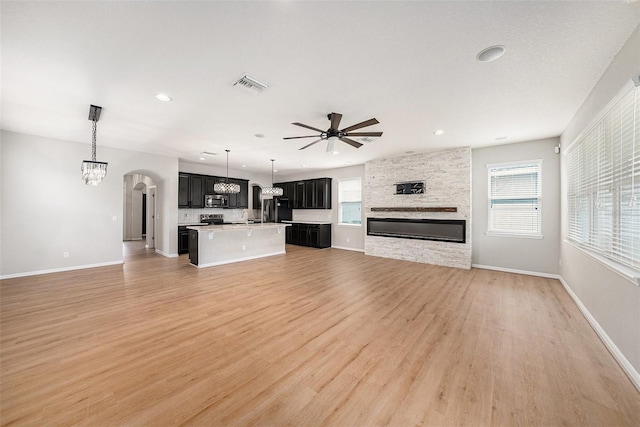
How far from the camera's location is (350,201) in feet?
27.5

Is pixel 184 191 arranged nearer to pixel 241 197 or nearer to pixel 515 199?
pixel 241 197

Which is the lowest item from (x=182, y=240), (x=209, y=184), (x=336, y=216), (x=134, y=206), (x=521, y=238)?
(x=182, y=240)

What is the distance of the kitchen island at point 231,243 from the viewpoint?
559 centimetres

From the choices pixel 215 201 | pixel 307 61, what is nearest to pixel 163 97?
pixel 307 61

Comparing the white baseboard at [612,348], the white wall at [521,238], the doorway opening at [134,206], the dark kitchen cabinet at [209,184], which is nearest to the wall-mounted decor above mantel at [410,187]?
the white wall at [521,238]

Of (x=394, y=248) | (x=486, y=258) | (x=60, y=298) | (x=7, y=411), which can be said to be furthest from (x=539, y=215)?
(x=60, y=298)

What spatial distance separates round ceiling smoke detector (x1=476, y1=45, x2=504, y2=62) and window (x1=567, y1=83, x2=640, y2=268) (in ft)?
3.52

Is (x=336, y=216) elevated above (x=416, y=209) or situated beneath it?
situated beneath

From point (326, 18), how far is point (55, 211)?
6.66 m

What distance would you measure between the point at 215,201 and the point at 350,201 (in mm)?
4698

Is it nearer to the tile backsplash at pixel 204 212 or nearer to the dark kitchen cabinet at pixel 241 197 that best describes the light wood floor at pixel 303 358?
the tile backsplash at pixel 204 212

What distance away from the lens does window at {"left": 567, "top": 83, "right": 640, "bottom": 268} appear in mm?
2051

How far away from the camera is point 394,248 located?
6.66m

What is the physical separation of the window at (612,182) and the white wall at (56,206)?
8425 millimetres
